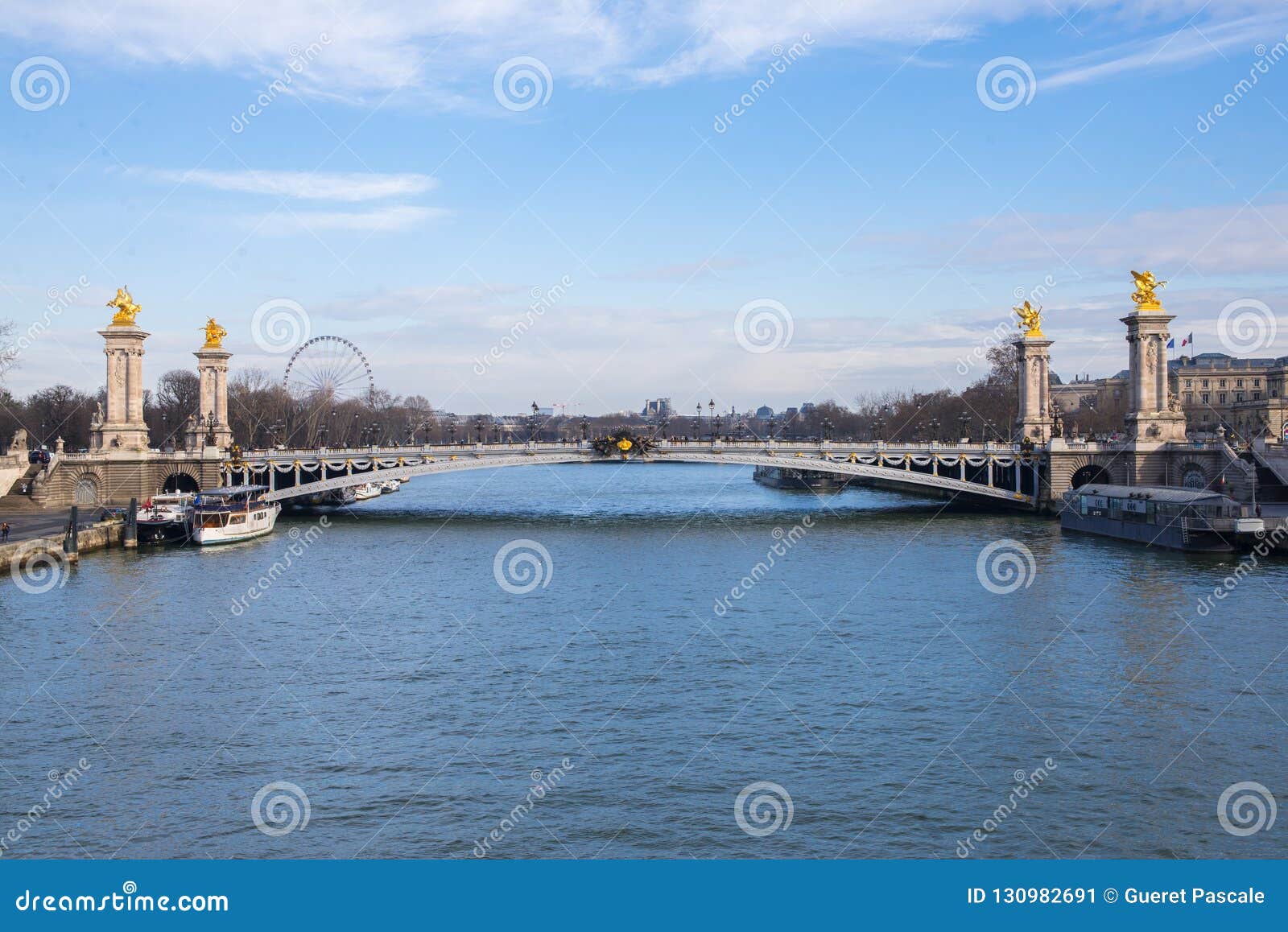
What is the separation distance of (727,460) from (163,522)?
2183 centimetres

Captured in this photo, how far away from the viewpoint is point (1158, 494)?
133 feet

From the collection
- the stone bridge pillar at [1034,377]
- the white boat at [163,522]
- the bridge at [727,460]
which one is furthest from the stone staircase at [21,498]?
the stone bridge pillar at [1034,377]

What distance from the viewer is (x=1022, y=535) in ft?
142

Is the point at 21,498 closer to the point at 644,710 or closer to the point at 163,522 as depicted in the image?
the point at 163,522

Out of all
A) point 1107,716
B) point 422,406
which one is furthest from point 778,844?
point 422,406

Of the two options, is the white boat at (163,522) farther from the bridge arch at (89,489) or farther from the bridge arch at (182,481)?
the bridge arch at (182,481)

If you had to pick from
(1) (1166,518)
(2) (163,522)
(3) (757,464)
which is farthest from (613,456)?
(1) (1166,518)

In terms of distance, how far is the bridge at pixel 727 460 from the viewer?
5038 cm

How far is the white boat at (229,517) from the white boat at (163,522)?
0.41m

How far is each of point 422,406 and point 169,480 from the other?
10719cm

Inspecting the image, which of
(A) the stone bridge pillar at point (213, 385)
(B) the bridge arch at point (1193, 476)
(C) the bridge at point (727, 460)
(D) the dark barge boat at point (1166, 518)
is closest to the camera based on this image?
(D) the dark barge boat at point (1166, 518)

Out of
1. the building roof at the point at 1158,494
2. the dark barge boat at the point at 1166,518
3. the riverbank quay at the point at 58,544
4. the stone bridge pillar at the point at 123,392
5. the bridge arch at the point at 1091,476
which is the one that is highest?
the stone bridge pillar at the point at 123,392

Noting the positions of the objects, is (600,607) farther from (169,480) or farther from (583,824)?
(169,480)

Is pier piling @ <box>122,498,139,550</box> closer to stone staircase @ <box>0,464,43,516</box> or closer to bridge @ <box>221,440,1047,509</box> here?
stone staircase @ <box>0,464,43,516</box>
